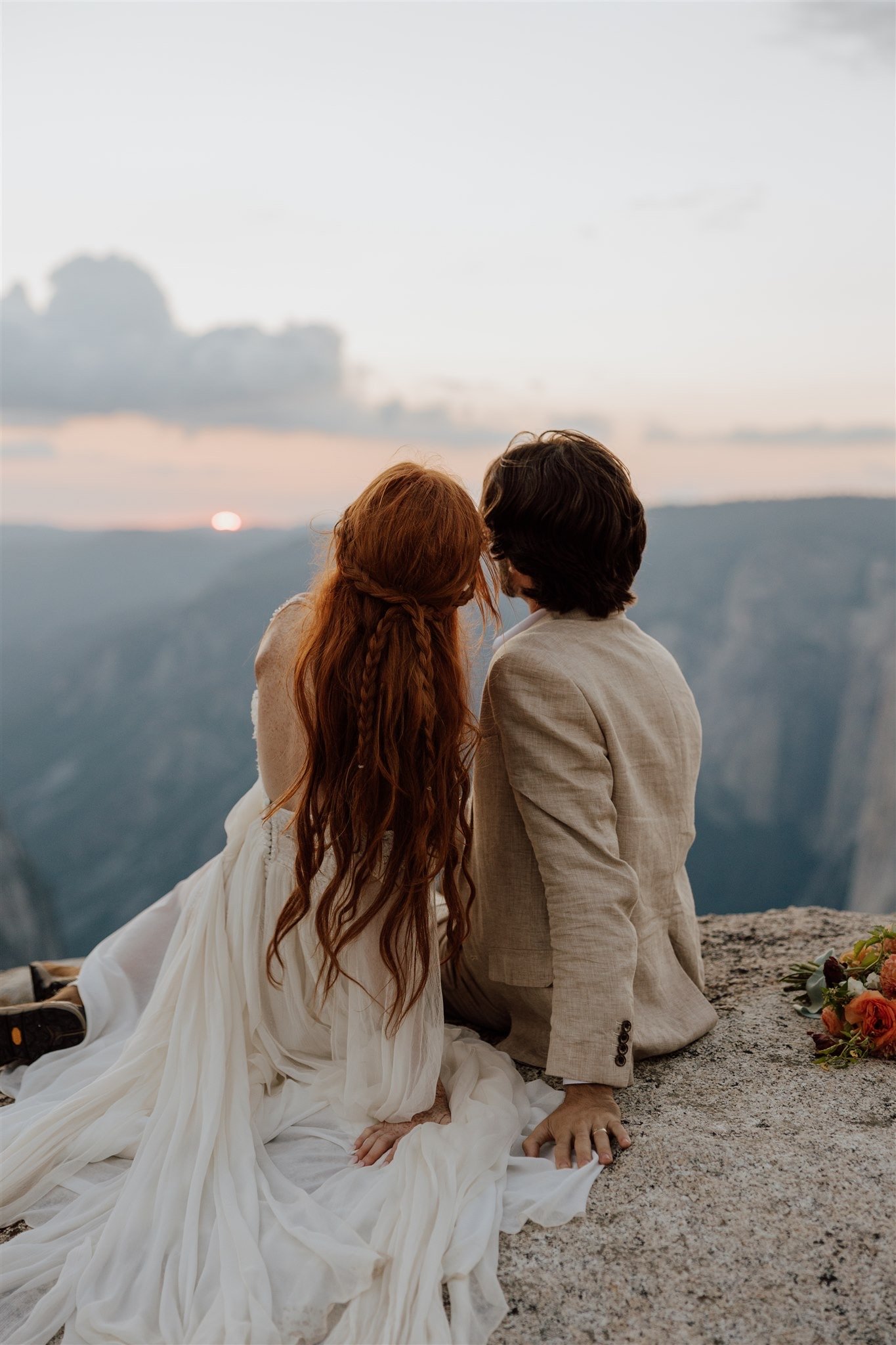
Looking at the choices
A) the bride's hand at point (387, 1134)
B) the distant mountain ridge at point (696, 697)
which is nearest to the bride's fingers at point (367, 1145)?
the bride's hand at point (387, 1134)

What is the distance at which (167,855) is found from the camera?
54.8m

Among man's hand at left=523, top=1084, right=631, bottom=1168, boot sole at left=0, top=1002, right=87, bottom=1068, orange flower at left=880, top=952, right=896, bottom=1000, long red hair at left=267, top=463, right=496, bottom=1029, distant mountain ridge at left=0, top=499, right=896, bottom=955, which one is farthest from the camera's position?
distant mountain ridge at left=0, top=499, right=896, bottom=955

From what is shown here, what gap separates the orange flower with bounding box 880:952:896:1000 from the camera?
2.88 metres

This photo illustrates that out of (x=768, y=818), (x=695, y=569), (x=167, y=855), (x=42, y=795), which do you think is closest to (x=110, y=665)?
(x=42, y=795)

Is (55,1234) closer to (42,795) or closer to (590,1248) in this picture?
(590,1248)

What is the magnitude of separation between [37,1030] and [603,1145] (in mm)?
1988

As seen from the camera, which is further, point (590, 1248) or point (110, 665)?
point (110, 665)

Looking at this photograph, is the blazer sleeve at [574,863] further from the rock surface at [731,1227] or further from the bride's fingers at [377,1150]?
the bride's fingers at [377,1150]

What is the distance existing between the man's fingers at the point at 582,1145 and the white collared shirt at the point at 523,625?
48.7 inches

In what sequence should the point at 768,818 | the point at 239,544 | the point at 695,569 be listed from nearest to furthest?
the point at 768,818 → the point at 695,569 → the point at 239,544

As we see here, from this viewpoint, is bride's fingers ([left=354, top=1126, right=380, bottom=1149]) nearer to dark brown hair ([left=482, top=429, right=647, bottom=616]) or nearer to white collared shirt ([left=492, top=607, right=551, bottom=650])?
white collared shirt ([left=492, top=607, right=551, bottom=650])

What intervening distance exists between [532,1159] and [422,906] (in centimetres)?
65

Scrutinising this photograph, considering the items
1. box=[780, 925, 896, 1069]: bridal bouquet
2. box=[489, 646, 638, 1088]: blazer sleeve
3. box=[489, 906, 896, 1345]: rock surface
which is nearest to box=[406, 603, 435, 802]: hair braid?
box=[489, 646, 638, 1088]: blazer sleeve

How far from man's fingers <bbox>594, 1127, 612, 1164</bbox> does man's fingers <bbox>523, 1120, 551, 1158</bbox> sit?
0.13m
